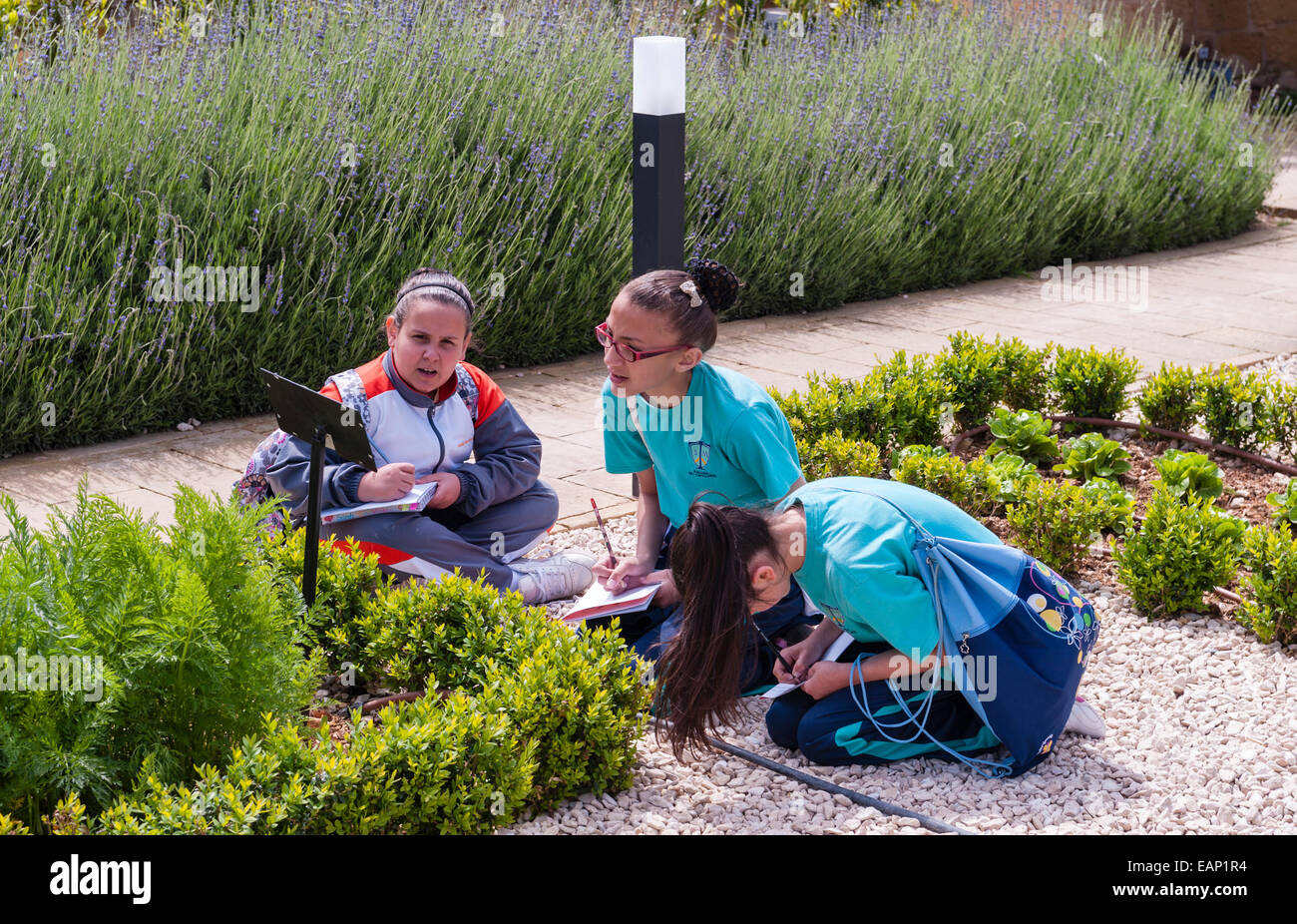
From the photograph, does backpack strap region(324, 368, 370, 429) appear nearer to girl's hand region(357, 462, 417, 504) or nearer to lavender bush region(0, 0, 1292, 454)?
girl's hand region(357, 462, 417, 504)

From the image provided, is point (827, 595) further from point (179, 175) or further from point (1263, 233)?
point (1263, 233)

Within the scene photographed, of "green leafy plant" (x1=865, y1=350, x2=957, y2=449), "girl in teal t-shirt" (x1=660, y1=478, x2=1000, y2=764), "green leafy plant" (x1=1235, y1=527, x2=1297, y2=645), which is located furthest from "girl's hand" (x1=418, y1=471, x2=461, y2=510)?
"green leafy plant" (x1=1235, y1=527, x2=1297, y2=645)

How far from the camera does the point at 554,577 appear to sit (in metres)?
4.29

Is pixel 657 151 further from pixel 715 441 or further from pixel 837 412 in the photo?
pixel 715 441

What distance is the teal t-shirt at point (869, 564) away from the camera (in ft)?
9.86

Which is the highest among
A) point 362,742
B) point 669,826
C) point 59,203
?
point 59,203

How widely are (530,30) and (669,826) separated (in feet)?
21.2

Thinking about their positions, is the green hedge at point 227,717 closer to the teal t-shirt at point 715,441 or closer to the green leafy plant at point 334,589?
the green leafy plant at point 334,589

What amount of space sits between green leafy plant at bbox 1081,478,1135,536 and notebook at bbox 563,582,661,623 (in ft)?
5.55

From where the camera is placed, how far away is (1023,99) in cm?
1057

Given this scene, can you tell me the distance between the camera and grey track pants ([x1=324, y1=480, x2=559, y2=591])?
4078mm

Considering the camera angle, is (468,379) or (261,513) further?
(468,379)

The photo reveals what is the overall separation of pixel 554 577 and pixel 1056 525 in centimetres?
158

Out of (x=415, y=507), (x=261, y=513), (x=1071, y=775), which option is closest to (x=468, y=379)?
(x=415, y=507)
